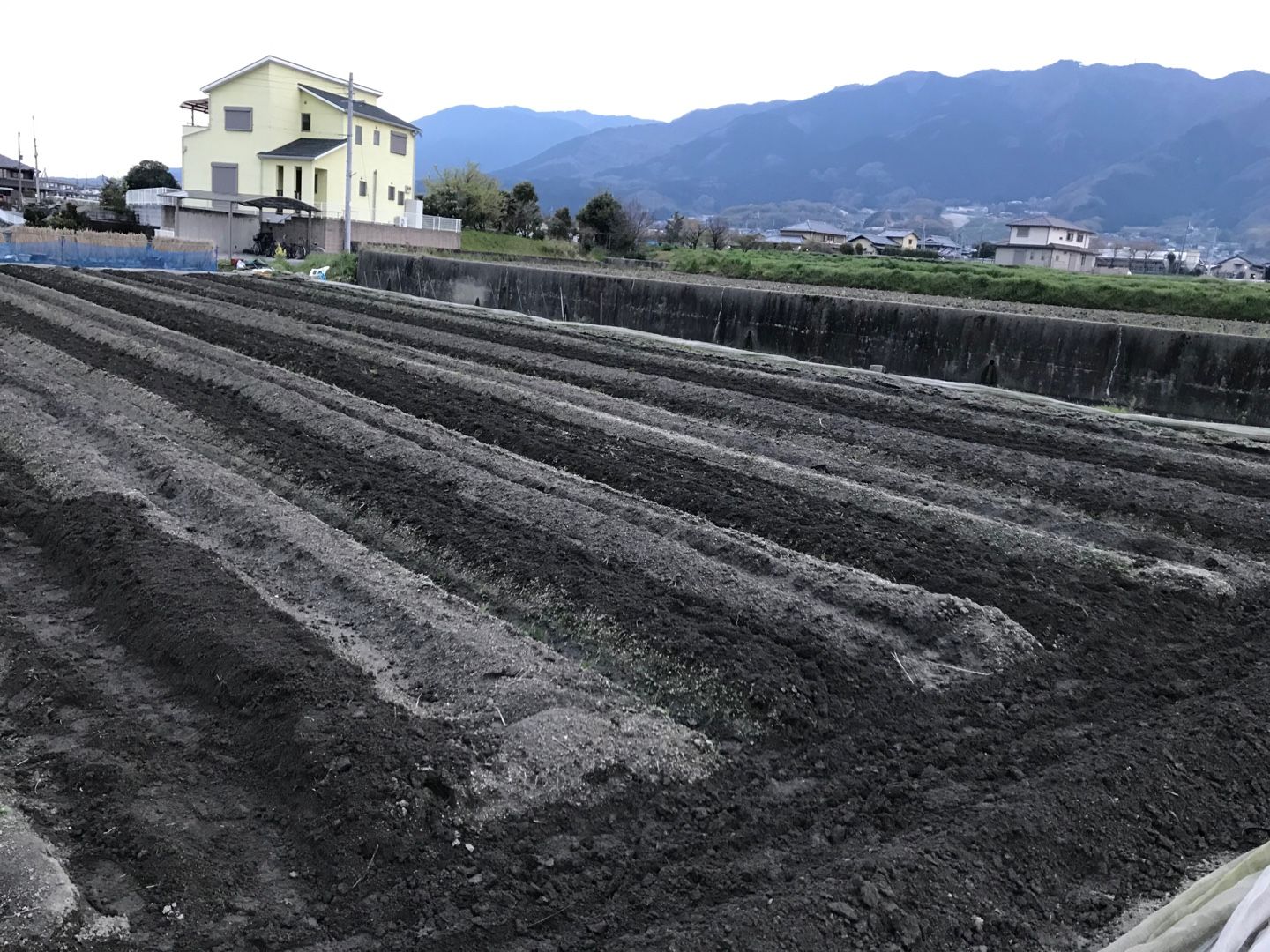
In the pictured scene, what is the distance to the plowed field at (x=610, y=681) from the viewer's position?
318 cm

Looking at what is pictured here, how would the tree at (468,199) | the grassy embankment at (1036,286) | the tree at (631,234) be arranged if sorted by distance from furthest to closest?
1. the tree at (631,234)
2. the tree at (468,199)
3. the grassy embankment at (1036,286)

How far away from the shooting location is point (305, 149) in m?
46.2

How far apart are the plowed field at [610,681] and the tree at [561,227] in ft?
147

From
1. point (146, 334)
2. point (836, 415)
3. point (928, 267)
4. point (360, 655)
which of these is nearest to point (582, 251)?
point (928, 267)

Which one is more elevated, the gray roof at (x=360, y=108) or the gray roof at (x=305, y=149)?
the gray roof at (x=360, y=108)

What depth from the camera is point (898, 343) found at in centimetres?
1461

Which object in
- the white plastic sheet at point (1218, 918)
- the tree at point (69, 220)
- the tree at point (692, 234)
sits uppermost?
the tree at point (692, 234)

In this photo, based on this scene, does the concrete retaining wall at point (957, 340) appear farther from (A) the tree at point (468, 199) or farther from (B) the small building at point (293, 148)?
(A) the tree at point (468, 199)

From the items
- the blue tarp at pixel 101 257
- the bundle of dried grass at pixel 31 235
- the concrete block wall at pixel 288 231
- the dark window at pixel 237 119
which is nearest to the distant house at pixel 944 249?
the concrete block wall at pixel 288 231

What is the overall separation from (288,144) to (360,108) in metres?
3.93

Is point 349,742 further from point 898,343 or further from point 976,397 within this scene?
point 898,343

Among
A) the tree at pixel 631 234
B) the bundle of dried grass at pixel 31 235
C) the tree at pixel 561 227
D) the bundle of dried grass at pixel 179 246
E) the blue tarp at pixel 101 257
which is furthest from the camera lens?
the tree at pixel 561 227

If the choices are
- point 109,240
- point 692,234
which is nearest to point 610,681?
point 109,240

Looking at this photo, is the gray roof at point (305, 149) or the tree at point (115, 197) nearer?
the gray roof at point (305, 149)
